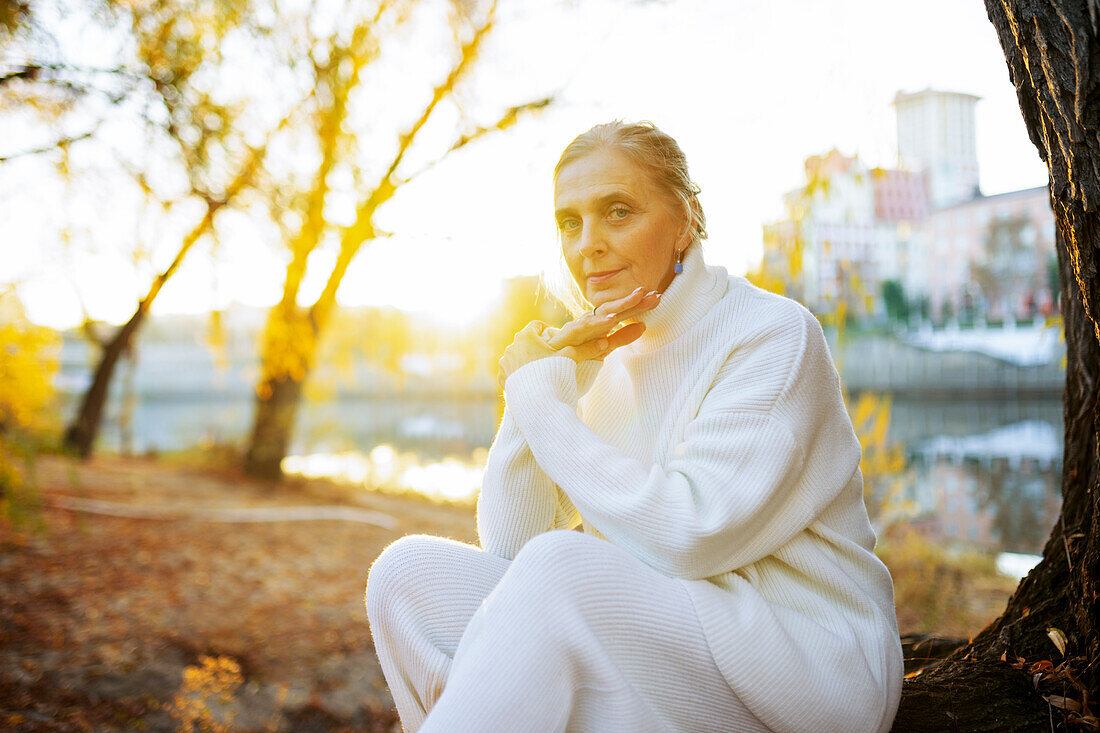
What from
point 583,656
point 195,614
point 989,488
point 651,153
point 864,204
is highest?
point 864,204

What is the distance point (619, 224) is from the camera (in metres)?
1.57

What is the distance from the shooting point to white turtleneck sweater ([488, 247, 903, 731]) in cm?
114

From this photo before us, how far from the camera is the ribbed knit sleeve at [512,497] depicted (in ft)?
5.07

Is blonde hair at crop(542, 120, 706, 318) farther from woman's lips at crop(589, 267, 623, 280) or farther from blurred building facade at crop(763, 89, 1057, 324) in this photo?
blurred building facade at crop(763, 89, 1057, 324)

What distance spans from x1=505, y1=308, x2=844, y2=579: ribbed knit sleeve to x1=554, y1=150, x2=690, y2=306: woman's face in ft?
1.04

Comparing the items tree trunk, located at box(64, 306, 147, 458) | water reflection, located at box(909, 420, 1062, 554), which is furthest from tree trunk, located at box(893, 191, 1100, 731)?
tree trunk, located at box(64, 306, 147, 458)

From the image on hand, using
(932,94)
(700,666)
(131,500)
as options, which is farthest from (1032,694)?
(131,500)

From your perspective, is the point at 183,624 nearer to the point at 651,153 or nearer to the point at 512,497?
the point at 512,497

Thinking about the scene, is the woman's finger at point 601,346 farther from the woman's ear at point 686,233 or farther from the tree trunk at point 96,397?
the tree trunk at point 96,397

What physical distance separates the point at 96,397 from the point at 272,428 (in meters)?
2.16

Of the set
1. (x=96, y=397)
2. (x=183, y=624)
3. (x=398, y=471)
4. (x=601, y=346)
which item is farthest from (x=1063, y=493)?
(x=398, y=471)

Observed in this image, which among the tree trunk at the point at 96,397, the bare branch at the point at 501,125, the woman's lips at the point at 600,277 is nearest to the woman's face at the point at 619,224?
the woman's lips at the point at 600,277

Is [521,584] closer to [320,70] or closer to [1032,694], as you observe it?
[1032,694]

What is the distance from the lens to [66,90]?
3.04 meters
